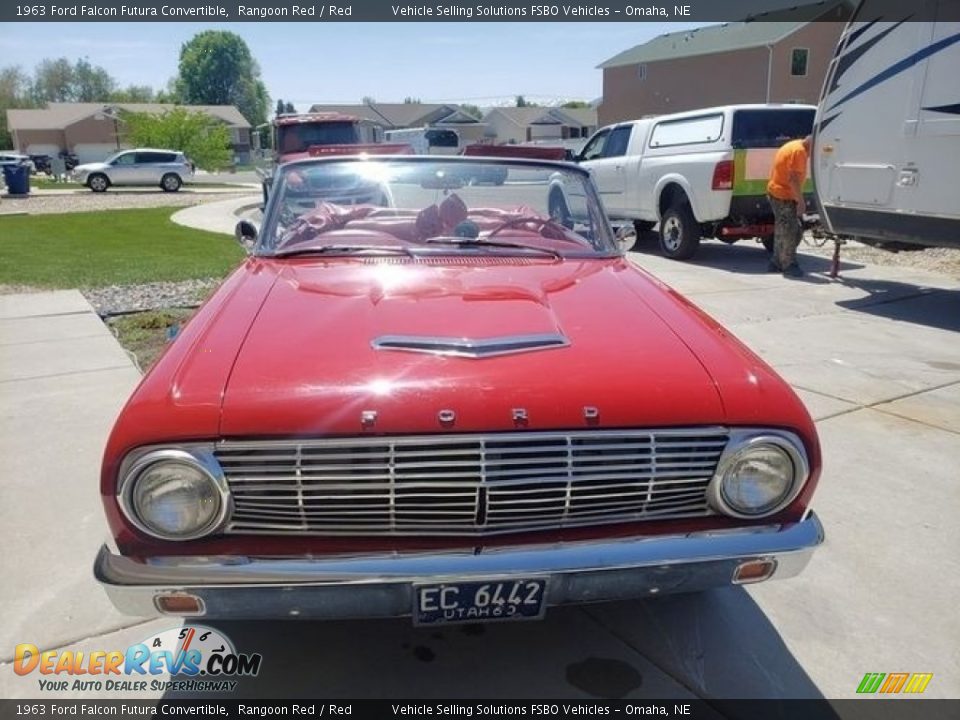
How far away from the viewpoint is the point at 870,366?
574 cm

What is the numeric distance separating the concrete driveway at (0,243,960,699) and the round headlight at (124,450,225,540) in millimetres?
737

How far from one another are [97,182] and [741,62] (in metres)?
32.2

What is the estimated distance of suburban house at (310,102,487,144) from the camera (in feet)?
227

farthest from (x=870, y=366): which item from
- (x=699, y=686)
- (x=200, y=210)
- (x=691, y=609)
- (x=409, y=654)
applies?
(x=200, y=210)

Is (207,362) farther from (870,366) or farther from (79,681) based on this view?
(870,366)

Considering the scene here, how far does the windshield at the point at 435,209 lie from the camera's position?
3371 mm

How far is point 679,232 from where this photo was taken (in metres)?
10.5

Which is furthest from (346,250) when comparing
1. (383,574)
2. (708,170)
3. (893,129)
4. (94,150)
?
(94,150)

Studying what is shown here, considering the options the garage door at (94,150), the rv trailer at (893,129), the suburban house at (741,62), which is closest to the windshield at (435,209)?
the rv trailer at (893,129)

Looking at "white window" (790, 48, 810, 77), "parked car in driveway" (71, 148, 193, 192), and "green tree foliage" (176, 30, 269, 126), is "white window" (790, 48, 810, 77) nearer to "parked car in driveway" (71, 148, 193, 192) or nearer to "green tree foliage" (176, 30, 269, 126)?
"parked car in driveway" (71, 148, 193, 192)

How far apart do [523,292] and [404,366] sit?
0.82 meters

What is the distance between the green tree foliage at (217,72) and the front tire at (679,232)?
320 feet

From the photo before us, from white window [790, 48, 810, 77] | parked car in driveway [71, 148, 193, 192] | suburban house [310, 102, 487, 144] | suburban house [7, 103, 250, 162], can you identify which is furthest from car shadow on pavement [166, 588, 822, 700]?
suburban house [7, 103, 250, 162]

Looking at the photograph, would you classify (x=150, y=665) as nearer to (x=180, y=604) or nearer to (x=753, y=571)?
(x=180, y=604)
